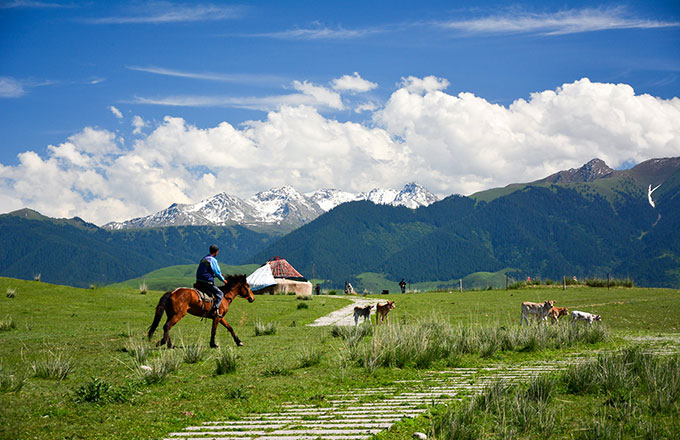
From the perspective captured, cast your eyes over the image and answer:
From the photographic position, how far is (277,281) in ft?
175

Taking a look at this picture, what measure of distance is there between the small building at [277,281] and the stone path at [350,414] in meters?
41.8

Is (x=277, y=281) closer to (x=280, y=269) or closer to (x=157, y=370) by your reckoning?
(x=280, y=269)

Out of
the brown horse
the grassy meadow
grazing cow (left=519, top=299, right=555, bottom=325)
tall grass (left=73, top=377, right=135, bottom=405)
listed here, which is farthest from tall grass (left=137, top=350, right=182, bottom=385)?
grazing cow (left=519, top=299, right=555, bottom=325)

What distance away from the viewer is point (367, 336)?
1653 cm

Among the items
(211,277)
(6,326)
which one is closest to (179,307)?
(211,277)

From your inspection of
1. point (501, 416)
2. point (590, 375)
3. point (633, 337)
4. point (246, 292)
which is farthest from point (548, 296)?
point (501, 416)

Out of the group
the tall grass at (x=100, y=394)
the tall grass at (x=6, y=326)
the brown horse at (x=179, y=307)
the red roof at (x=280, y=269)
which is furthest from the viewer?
the red roof at (x=280, y=269)

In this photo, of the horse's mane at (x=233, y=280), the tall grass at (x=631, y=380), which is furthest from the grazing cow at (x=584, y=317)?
the horse's mane at (x=233, y=280)

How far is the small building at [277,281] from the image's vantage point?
52.8 meters

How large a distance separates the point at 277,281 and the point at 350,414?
4637 centimetres

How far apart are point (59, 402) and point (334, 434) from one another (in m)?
4.38

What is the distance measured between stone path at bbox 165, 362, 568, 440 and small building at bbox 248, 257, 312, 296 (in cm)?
4183

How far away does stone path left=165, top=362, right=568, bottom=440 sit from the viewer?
6582 mm

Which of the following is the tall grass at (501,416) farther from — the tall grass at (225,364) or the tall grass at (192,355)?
the tall grass at (192,355)
